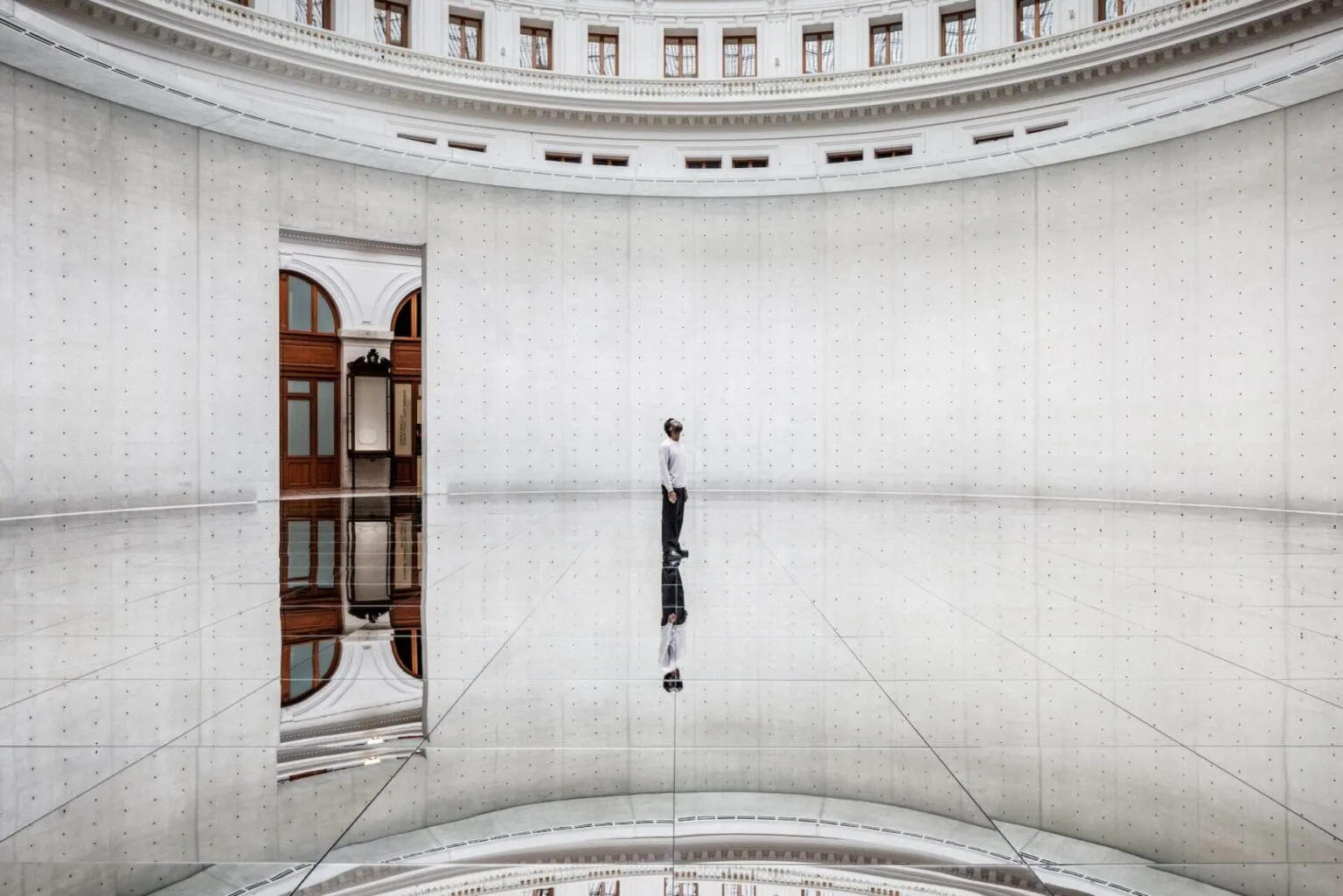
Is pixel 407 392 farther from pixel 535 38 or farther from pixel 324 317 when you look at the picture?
pixel 535 38

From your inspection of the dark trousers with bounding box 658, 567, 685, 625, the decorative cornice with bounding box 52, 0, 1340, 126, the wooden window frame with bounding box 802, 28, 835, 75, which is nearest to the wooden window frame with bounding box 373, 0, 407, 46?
the decorative cornice with bounding box 52, 0, 1340, 126

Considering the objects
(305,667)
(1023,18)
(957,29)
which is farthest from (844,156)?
(305,667)

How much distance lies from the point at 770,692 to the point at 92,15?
25513 mm

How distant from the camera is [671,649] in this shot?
535cm

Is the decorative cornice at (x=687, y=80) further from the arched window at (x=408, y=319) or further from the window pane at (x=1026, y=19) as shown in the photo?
the arched window at (x=408, y=319)

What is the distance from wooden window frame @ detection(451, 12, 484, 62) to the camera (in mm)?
26984

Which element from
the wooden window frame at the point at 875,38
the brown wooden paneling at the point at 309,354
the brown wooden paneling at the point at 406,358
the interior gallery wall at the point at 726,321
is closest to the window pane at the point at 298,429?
the brown wooden paneling at the point at 309,354

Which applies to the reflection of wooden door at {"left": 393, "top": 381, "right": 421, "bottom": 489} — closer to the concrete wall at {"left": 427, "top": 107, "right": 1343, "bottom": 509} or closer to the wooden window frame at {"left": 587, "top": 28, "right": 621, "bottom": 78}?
the concrete wall at {"left": 427, "top": 107, "right": 1343, "bottom": 509}

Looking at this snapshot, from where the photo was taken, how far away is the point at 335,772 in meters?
3.43

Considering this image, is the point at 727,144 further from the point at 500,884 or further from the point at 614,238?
the point at 500,884

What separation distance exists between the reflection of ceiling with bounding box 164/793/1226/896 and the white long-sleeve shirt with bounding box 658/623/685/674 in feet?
5.97

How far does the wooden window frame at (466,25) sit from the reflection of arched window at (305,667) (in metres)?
25.2

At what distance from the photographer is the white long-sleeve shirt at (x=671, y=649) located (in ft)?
16.3

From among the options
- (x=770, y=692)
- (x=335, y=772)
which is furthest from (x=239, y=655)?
(x=770, y=692)
